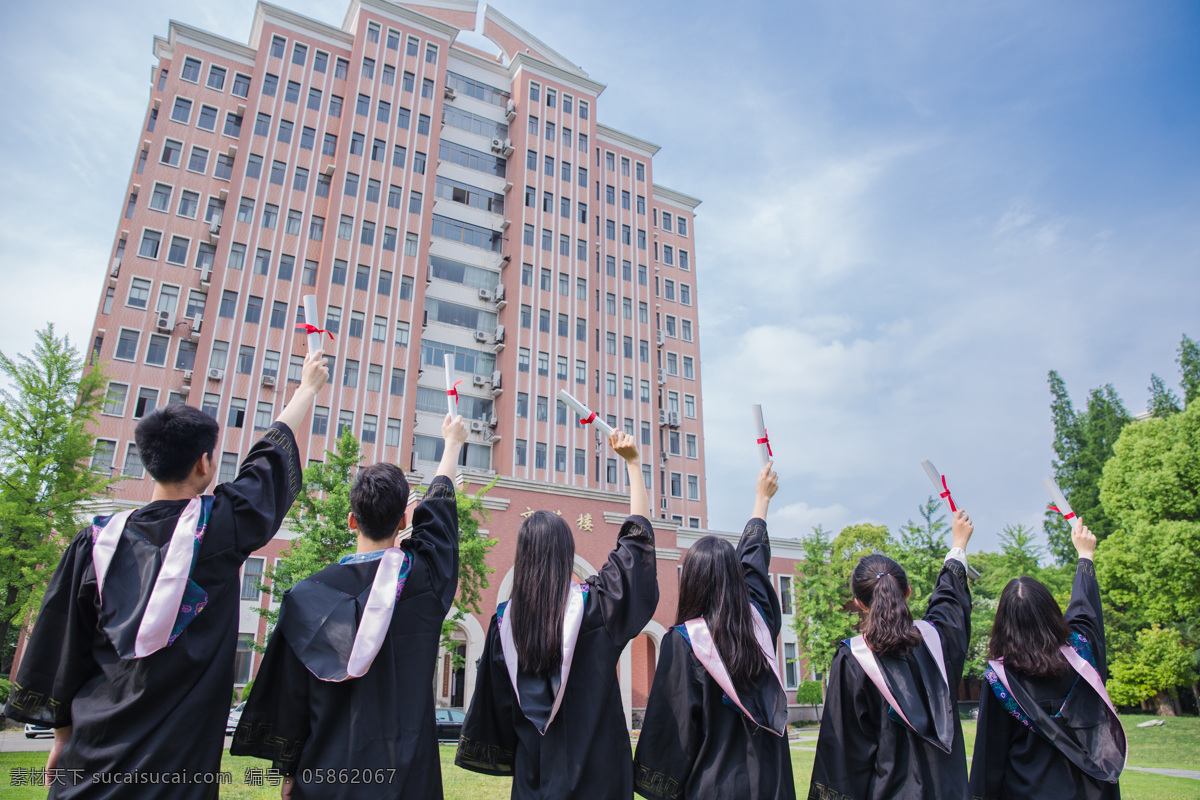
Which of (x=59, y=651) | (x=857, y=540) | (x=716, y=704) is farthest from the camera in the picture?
(x=857, y=540)

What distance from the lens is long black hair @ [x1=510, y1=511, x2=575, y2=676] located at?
288cm

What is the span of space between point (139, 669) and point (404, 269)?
30.4m

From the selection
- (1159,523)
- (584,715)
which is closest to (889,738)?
(584,715)

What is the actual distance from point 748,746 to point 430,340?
30467 mm

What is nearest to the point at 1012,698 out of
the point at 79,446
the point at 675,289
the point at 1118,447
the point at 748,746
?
the point at 748,746

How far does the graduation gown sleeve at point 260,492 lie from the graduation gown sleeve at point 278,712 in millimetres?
273

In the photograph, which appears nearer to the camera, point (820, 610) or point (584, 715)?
point (584, 715)

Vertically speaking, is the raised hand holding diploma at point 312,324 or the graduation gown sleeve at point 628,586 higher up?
the raised hand holding diploma at point 312,324

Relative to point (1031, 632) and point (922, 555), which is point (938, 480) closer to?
point (1031, 632)

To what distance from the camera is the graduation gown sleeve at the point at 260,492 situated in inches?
104

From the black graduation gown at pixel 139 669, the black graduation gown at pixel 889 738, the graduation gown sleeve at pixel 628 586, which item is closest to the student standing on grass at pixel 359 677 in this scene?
the black graduation gown at pixel 139 669

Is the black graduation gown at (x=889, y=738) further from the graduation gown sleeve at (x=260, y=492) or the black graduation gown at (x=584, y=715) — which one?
the graduation gown sleeve at (x=260, y=492)

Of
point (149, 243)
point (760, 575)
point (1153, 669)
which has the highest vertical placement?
point (149, 243)

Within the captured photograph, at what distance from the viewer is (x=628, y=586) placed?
3.03 m
